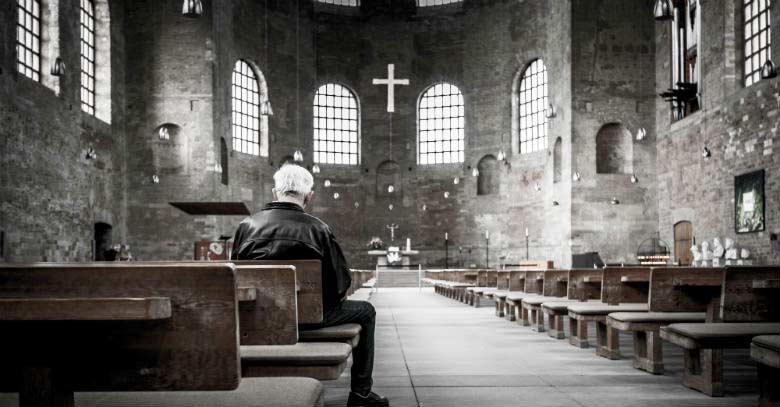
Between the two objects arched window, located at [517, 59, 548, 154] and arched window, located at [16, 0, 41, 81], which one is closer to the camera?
arched window, located at [16, 0, 41, 81]

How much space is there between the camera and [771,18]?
1499cm

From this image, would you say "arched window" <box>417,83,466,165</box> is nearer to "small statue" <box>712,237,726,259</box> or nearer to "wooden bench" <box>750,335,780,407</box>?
"small statue" <box>712,237,726,259</box>

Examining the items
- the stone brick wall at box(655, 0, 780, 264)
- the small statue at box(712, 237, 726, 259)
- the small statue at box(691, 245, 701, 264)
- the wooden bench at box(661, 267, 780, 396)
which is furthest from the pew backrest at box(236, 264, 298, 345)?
the small statue at box(691, 245, 701, 264)

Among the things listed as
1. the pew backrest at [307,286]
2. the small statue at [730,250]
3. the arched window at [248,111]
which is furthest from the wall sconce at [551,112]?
the pew backrest at [307,286]

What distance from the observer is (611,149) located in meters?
22.2

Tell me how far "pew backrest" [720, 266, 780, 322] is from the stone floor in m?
0.45

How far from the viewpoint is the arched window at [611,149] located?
22.2 m

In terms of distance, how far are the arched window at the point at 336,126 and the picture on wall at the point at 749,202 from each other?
639 inches

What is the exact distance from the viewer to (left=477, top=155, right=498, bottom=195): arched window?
28.3m

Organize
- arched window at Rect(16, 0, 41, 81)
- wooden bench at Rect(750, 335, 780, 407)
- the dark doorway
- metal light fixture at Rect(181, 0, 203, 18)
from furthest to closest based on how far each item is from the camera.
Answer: the dark doorway, arched window at Rect(16, 0, 41, 81), metal light fixture at Rect(181, 0, 203, 18), wooden bench at Rect(750, 335, 780, 407)

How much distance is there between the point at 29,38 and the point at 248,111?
10648 millimetres

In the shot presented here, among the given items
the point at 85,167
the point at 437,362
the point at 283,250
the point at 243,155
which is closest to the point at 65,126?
the point at 85,167

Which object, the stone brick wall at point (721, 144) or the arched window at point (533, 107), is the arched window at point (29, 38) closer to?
the stone brick wall at point (721, 144)

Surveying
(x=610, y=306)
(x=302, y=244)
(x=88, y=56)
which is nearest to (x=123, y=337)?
(x=302, y=244)
